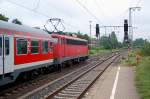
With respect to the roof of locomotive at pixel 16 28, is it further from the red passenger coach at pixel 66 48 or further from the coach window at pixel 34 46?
the red passenger coach at pixel 66 48

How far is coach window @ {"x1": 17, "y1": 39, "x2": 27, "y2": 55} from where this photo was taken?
18430mm

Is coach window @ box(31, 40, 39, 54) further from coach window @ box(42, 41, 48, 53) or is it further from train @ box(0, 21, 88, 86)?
coach window @ box(42, 41, 48, 53)

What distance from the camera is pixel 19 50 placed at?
1855 centimetres

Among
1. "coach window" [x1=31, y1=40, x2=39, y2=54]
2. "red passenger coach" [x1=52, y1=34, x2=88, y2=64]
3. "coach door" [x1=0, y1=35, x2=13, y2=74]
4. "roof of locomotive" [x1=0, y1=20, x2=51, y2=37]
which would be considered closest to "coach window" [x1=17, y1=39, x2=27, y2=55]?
"roof of locomotive" [x1=0, y1=20, x2=51, y2=37]

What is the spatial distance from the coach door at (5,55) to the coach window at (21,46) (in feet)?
3.87

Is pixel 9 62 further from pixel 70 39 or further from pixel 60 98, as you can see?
pixel 70 39

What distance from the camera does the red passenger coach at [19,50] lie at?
16.4m

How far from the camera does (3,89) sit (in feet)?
60.1

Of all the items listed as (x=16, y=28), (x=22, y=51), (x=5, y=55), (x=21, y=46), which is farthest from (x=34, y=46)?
(x=5, y=55)

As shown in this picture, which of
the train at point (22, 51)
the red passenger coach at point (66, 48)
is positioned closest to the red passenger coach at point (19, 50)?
the train at point (22, 51)

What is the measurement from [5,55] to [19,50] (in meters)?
2.21

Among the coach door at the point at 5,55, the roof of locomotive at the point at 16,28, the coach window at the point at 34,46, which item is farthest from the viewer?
the coach window at the point at 34,46

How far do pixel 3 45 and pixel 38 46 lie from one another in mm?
6244

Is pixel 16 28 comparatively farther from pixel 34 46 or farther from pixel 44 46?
pixel 44 46
